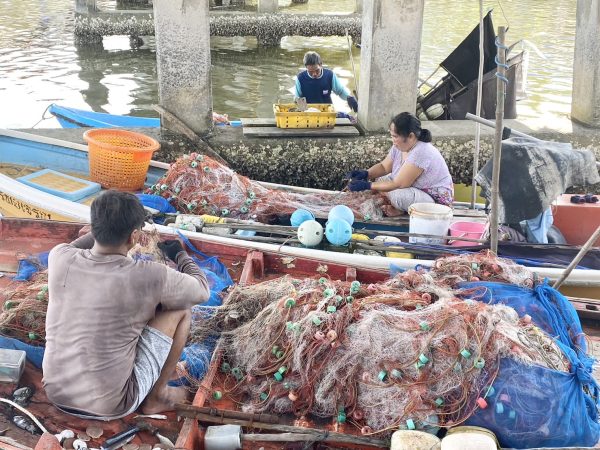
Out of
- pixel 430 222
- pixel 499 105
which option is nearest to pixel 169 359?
pixel 499 105

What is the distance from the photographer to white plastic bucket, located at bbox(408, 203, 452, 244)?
5.70 m

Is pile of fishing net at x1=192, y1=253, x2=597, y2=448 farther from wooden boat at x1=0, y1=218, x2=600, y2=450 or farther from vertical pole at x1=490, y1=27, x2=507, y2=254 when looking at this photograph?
vertical pole at x1=490, y1=27, x2=507, y2=254

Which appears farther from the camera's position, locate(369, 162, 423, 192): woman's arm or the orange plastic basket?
the orange plastic basket

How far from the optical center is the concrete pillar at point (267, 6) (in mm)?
18531

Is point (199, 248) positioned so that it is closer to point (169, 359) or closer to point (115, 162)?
point (115, 162)

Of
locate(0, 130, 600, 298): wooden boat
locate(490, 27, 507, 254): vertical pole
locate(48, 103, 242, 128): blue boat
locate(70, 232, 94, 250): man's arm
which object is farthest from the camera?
locate(48, 103, 242, 128): blue boat

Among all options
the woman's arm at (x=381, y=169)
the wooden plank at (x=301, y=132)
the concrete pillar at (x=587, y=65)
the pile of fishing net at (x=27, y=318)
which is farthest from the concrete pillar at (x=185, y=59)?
the concrete pillar at (x=587, y=65)

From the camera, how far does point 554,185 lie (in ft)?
16.6

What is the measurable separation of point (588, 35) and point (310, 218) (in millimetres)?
4999

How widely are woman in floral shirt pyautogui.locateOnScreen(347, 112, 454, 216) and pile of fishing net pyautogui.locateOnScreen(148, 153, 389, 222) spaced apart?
0.67 feet

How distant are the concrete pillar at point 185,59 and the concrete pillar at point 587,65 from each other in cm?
482

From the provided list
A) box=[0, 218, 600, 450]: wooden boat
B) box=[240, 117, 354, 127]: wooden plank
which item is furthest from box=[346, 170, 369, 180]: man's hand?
box=[0, 218, 600, 450]: wooden boat

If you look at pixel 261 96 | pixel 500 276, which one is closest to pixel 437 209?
pixel 500 276

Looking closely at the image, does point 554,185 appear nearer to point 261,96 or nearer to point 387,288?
point 387,288
